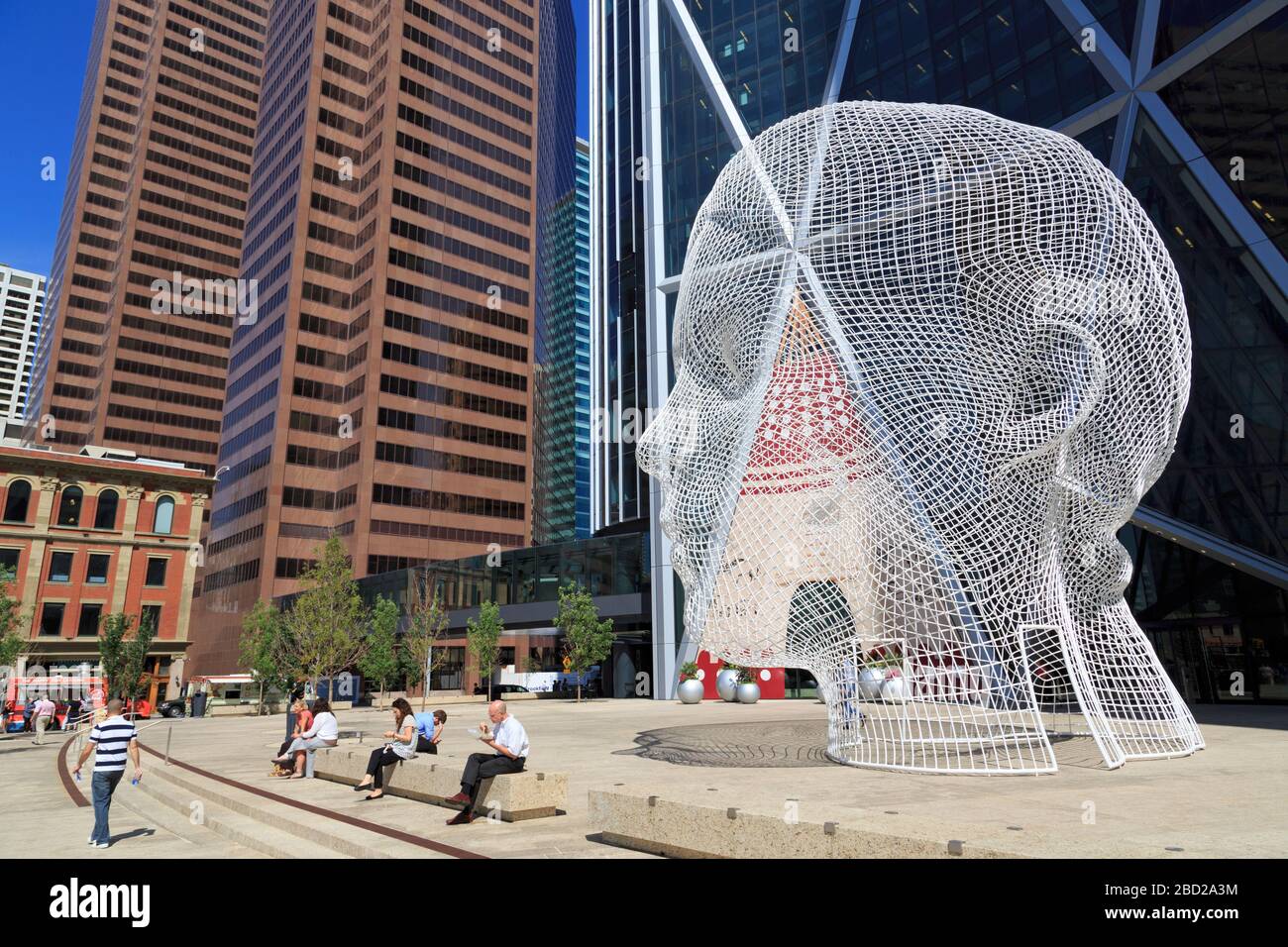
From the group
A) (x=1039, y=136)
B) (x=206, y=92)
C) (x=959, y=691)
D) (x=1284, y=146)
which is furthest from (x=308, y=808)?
(x=206, y=92)

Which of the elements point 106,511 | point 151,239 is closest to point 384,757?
point 106,511

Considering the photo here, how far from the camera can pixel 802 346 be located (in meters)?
14.0

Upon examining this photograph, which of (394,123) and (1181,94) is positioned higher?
(394,123)

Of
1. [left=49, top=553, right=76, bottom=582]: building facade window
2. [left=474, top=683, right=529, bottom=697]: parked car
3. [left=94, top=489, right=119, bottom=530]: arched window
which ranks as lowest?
[left=474, top=683, right=529, bottom=697]: parked car

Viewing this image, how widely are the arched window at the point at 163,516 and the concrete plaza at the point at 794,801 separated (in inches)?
1880

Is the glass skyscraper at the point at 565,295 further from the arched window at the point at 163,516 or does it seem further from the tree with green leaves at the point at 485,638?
the tree with green leaves at the point at 485,638

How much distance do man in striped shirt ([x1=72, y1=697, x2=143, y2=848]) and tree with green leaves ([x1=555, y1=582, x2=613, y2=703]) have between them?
34004 millimetres

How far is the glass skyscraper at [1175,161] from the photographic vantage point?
2291cm

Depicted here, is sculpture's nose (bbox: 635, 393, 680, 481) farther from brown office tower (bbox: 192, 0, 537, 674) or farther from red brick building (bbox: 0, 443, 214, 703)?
brown office tower (bbox: 192, 0, 537, 674)

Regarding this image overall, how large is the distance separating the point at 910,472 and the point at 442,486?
72220mm

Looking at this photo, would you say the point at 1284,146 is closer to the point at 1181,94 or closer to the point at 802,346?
the point at 1181,94

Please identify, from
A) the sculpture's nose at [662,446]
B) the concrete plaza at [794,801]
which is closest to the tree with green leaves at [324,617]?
the concrete plaza at [794,801]

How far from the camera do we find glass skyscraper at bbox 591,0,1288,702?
75.2 ft

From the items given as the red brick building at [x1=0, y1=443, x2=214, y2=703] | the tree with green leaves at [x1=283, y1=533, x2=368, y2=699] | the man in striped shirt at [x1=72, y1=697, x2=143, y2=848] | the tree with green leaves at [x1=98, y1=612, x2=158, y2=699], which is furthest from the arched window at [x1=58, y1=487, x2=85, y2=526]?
the man in striped shirt at [x1=72, y1=697, x2=143, y2=848]
